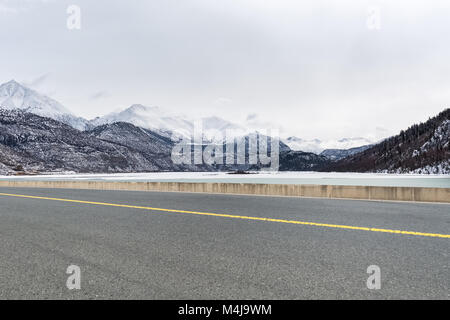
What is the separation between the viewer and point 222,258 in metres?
5.39

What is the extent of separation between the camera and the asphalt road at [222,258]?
158 inches

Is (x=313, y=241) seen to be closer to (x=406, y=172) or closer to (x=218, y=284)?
(x=218, y=284)

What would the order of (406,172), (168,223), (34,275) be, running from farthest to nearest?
1. (406,172)
2. (168,223)
3. (34,275)

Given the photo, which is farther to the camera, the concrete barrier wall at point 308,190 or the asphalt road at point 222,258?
the concrete barrier wall at point 308,190

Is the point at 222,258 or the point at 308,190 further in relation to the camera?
the point at 308,190

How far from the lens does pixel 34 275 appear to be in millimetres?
4656

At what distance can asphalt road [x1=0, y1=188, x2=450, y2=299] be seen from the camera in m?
4.01

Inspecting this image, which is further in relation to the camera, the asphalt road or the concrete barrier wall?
the concrete barrier wall

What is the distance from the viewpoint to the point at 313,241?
656 centimetres
